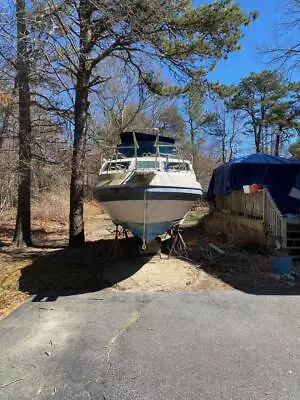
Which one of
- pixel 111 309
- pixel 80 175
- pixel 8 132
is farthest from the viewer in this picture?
pixel 80 175

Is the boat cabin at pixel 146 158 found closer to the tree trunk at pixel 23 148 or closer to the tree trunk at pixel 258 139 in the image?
the tree trunk at pixel 23 148

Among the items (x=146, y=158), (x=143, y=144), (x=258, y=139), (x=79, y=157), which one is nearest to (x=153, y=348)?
(x=146, y=158)

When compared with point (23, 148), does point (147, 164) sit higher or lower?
lower

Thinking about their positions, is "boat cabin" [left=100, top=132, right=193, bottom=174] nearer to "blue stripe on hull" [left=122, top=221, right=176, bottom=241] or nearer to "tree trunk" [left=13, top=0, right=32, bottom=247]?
"blue stripe on hull" [left=122, top=221, right=176, bottom=241]

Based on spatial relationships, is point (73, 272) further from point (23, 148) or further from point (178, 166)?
point (23, 148)

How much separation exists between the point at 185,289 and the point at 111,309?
1674 millimetres

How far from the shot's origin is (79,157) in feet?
37.7

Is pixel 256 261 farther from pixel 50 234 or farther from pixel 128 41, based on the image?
pixel 50 234

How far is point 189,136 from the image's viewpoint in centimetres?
4269

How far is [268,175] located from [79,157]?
262 inches

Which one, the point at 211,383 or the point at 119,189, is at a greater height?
the point at 119,189

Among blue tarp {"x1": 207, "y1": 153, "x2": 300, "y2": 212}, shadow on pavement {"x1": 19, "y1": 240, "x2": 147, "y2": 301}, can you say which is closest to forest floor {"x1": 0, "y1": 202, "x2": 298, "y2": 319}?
shadow on pavement {"x1": 19, "y1": 240, "x2": 147, "y2": 301}

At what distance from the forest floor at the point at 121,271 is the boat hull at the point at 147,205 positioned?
2.76 feet

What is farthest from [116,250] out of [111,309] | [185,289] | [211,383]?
[211,383]
